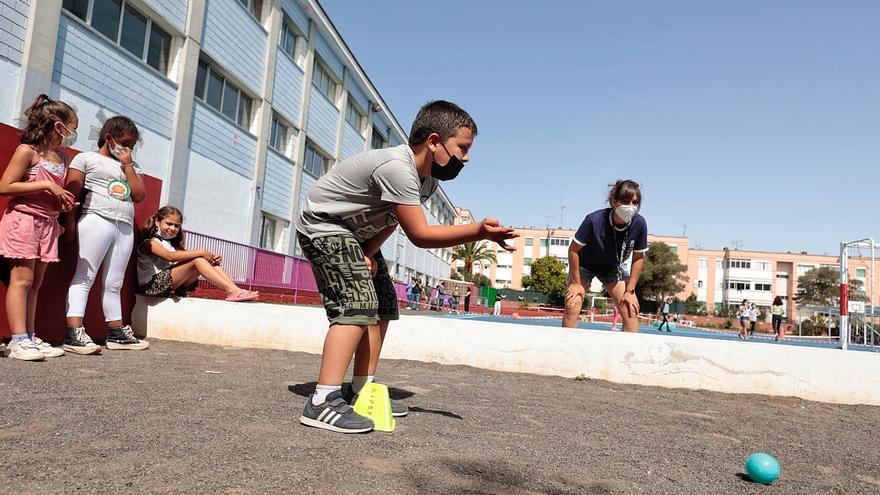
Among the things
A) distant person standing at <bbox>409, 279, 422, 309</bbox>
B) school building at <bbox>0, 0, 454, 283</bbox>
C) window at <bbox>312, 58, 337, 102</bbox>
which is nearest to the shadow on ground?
school building at <bbox>0, 0, 454, 283</bbox>

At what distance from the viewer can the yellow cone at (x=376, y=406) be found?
2.54 m

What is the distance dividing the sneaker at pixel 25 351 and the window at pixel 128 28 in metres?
8.00

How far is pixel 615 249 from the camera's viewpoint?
5.08m

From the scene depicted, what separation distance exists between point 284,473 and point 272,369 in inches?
104

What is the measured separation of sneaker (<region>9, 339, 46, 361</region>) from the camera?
3500mm

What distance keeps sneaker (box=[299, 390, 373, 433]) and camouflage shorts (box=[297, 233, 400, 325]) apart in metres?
0.39

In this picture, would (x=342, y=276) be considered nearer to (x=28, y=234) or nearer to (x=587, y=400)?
(x=587, y=400)

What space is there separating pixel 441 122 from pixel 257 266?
39.1ft

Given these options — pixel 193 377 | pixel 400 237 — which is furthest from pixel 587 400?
pixel 400 237

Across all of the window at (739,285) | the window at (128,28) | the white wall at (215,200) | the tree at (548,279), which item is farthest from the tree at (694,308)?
the window at (128,28)

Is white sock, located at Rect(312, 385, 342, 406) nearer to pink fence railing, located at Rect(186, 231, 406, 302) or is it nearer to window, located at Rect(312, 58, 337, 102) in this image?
pink fence railing, located at Rect(186, 231, 406, 302)

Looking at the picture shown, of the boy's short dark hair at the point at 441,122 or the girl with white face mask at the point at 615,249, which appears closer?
the boy's short dark hair at the point at 441,122

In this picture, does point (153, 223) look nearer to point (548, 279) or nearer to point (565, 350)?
point (565, 350)

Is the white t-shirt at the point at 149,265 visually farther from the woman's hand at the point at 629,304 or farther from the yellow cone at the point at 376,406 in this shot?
the woman's hand at the point at 629,304
